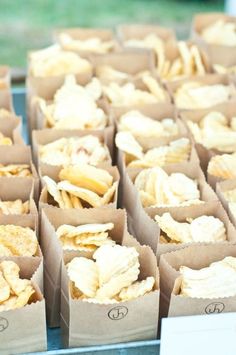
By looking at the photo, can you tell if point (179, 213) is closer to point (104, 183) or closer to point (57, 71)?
point (104, 183)

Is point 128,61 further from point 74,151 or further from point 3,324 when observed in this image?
point 3,324

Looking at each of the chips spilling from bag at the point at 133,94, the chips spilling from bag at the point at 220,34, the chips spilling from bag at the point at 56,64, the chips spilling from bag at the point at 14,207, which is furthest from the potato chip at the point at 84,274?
the chips spilling from bag at the point at 220,34

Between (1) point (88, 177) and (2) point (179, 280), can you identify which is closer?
(2) point (179, 280)

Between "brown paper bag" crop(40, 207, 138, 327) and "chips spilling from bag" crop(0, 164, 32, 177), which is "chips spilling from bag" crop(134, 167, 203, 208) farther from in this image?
A: "chips spilling from bag" crop(0, 164, 32, 177)

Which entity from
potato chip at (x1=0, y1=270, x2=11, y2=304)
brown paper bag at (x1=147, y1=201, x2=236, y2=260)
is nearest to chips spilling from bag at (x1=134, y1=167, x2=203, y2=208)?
brown paper bag at (x1=147, y1=201, x2=236, y2=260)

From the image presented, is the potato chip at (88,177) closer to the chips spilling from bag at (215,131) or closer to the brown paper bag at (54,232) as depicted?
the brown paper bag at (54,232)

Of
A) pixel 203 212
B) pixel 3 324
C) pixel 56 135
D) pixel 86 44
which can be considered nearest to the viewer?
pixel 3 324

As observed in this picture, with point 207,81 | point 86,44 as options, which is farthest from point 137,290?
point 86,44
